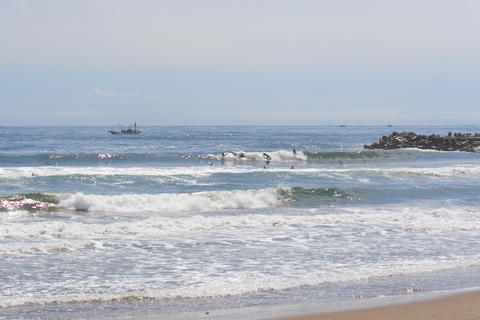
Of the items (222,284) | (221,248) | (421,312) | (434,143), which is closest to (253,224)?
(221,248)

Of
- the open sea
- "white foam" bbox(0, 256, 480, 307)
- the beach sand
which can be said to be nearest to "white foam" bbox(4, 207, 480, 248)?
the open sea

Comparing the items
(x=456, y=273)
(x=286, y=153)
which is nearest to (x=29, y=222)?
(x=456, y=273)

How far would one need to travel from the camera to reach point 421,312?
272 inches

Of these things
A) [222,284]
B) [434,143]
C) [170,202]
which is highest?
[222,284]

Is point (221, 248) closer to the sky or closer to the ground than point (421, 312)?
closer to the ground

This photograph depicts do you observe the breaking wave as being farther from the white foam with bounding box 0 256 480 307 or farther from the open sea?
the white foam with bounding box 0 256 480 307

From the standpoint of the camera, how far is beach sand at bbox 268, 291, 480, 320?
6.71m

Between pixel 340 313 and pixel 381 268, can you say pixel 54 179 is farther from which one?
pixel 340 313

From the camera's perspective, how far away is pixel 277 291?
315 inches

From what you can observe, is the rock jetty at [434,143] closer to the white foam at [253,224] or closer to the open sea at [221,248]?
the open sea at [221,248]

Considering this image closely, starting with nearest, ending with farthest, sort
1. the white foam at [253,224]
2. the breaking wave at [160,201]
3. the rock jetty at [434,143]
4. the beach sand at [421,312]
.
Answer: the beach sand at [421,312], the white foam at [253,224], the breaking wave at [160,201], the rock jetty at [434,143]

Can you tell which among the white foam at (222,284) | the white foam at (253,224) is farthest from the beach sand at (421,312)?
the white foam at (253,224)

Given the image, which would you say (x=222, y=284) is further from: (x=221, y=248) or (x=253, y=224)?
(x=253, y=224)

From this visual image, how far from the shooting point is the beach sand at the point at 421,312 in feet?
22.0
